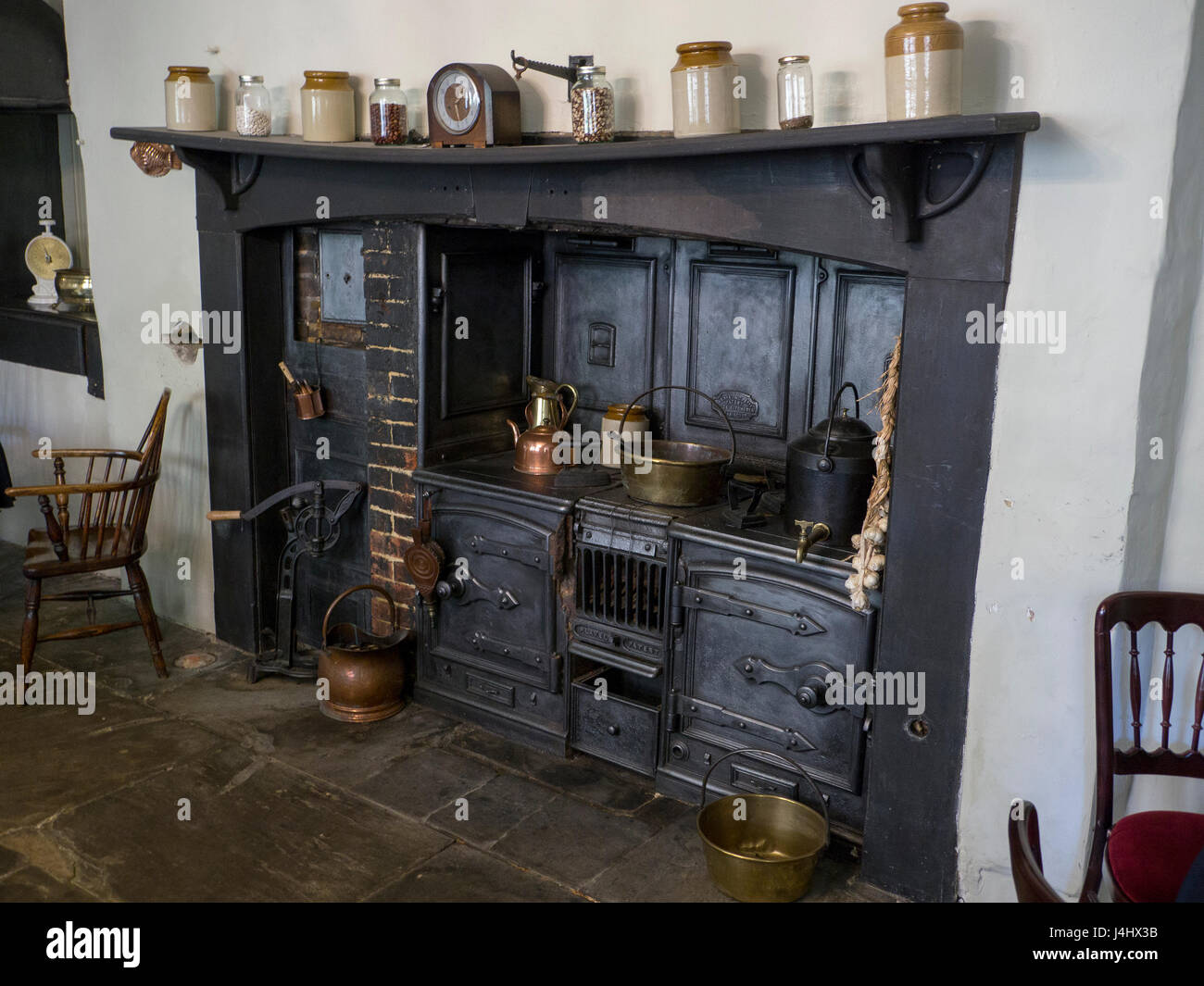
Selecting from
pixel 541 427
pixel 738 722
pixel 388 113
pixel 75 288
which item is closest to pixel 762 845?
pixel 738 722

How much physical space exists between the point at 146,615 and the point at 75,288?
1874mm

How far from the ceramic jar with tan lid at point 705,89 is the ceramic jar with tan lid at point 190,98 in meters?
2.00

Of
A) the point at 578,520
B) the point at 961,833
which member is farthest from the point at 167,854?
the point at 961,833

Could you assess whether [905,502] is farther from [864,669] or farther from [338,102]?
[338,102]

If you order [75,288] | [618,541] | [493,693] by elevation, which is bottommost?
[493,693]

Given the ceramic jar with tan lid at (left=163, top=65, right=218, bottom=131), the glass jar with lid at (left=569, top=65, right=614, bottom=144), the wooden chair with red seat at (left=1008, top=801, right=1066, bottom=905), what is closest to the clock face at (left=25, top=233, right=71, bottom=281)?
the ceramic jar with tan lid at (left=163, top=65, right=218, bottom=131)

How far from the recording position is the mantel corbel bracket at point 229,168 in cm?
392

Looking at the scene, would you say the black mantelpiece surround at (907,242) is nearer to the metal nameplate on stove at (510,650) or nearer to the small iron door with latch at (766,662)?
the small iron door with latch at (766,662)

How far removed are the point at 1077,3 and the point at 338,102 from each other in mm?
2297

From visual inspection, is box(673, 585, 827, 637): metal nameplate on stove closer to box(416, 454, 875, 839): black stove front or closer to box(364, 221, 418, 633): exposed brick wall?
box(416, 454, 875, 839): black stove front

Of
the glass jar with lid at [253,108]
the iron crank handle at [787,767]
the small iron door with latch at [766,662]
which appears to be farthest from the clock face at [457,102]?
the iron crank handle at [787,767]

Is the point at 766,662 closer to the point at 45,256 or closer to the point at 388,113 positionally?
the point at 388,113

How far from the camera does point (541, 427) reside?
3713 millimetres

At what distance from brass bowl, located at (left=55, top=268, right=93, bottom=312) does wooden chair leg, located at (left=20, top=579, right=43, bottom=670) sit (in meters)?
1.75
